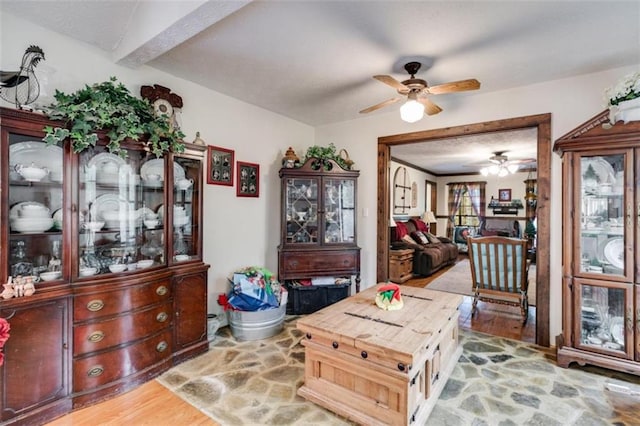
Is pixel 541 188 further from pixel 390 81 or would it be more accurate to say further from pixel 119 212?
pixel 119 212

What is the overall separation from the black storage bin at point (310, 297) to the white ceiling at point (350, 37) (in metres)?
2.29

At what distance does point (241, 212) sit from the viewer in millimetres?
3518

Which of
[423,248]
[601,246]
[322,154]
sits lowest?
[423,248]

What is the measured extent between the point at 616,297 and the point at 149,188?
372 centimetres

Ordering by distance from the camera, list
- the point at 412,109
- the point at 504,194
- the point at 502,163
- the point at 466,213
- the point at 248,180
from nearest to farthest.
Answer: the point at 412,109, the point at 248,180, the point at 502,163, the point at 504,194, the point at 466,213

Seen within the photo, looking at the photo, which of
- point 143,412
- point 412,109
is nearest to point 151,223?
point 143,412

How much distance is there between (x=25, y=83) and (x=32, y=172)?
62 centimetres

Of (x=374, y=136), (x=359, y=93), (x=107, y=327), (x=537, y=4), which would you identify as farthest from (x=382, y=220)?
(x=107, y=327)

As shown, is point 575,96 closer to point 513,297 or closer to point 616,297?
point 616,297

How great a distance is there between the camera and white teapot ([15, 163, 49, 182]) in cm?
185

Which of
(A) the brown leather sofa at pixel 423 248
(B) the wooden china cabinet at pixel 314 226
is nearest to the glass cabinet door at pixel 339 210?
(B) the wooden china cabinet at pixel 314 226

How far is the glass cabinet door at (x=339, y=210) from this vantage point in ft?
12.3

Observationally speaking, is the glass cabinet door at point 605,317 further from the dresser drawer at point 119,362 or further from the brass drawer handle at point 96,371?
the brass drawer handle at point 96,371

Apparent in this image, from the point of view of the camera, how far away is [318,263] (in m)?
3.61
